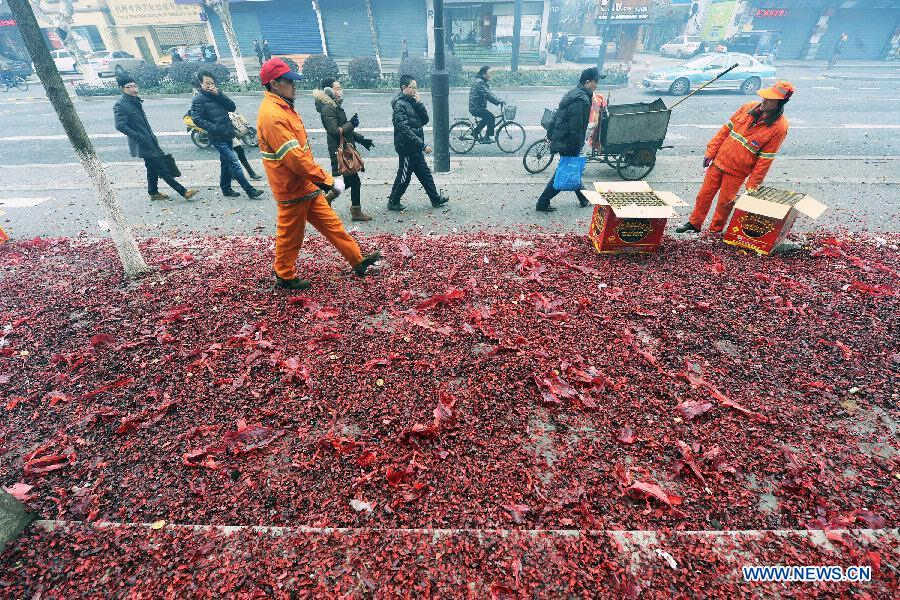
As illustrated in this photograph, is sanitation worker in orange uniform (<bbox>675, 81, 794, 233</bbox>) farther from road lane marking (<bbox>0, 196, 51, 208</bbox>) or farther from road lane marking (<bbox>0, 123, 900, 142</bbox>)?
road lane marking (<bbox>0, 196, 51, 208</bbox>)

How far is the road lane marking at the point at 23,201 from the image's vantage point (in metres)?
7.27

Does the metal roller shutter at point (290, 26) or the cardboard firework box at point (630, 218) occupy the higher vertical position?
the metal roller shutter at point (290, 26)

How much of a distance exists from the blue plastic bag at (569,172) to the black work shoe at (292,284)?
12.6 ft

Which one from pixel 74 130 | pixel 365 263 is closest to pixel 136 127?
pixel 74 130

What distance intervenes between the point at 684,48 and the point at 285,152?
113ft

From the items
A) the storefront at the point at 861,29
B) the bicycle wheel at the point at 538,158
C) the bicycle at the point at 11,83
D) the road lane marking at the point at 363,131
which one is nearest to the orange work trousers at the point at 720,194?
the bicycle wheel at the point at 538,158

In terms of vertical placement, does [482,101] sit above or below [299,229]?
above

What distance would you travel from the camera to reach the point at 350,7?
87.0 feet

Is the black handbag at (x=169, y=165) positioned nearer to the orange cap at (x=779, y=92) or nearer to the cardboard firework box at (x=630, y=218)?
the cardboard firework box at (x=630, y=218)

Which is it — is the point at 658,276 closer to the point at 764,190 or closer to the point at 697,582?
the point at 764,190

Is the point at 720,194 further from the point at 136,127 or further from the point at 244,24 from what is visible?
the point at 244,24

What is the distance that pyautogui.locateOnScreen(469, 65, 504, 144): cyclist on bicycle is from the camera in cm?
873

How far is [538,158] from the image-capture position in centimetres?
830

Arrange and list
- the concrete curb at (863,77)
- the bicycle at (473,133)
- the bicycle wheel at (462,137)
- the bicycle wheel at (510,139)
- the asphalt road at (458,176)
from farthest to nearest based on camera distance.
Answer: the concrete curb at (863,77), the bicycle wheel at (462,137), the bicycle wheel at (510,139), the bicycle at (473,133), the asphalt road at (458,176)
